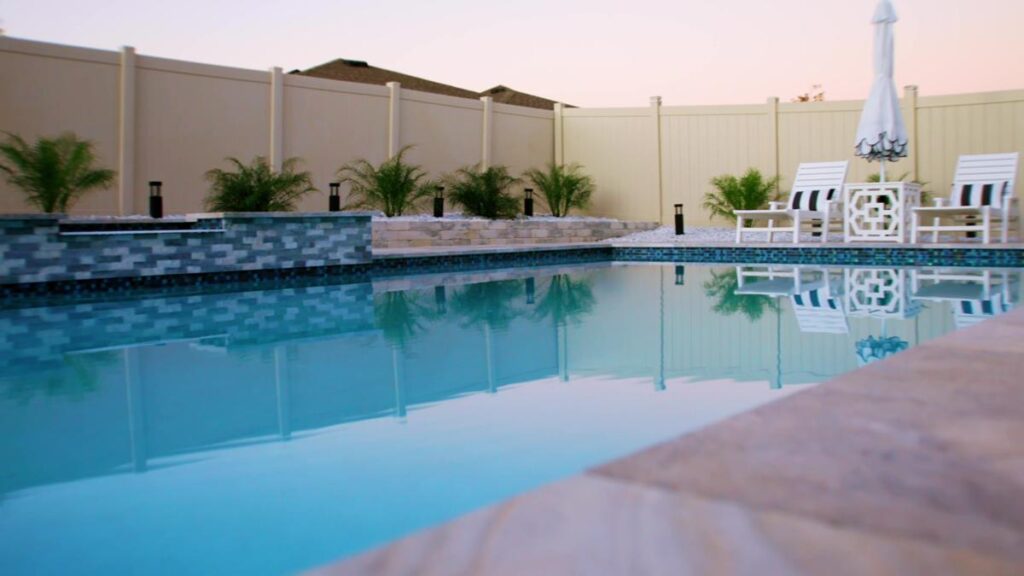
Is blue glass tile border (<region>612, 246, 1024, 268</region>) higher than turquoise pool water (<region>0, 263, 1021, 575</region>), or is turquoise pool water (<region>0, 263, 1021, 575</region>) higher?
blue glass tile border (<region>612, 246, 1024, 268</region>)

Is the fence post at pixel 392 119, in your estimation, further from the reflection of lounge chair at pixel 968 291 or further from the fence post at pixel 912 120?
the fence post at pixel 912 120

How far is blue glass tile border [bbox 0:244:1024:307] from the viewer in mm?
7992

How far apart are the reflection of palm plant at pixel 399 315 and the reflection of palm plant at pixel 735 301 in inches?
85.7

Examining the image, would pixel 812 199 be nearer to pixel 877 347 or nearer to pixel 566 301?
pixel 566 301

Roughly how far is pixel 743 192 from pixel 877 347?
11.1 meters

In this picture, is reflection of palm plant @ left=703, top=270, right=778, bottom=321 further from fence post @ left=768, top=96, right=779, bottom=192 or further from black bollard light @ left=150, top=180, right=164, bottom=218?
fence post @ left=768, top=96, right=779, bottom=192

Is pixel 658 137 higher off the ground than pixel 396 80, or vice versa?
pixel 396 80

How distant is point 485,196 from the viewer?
1397 cm

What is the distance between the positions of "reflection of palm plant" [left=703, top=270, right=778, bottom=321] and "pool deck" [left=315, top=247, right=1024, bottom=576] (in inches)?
172

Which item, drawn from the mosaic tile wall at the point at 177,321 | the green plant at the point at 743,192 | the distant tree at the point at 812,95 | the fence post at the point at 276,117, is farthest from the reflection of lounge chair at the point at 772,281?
the distant tree at the point at 812,95

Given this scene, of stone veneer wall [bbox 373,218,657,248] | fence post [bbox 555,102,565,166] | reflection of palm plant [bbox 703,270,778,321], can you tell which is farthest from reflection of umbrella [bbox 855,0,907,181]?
fence post [bbox 555,102,565,166]

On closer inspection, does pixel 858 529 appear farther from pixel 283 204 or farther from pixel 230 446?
pixel 283 204

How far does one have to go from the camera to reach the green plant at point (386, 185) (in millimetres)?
12984

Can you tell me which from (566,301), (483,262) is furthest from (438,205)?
(566,301)
